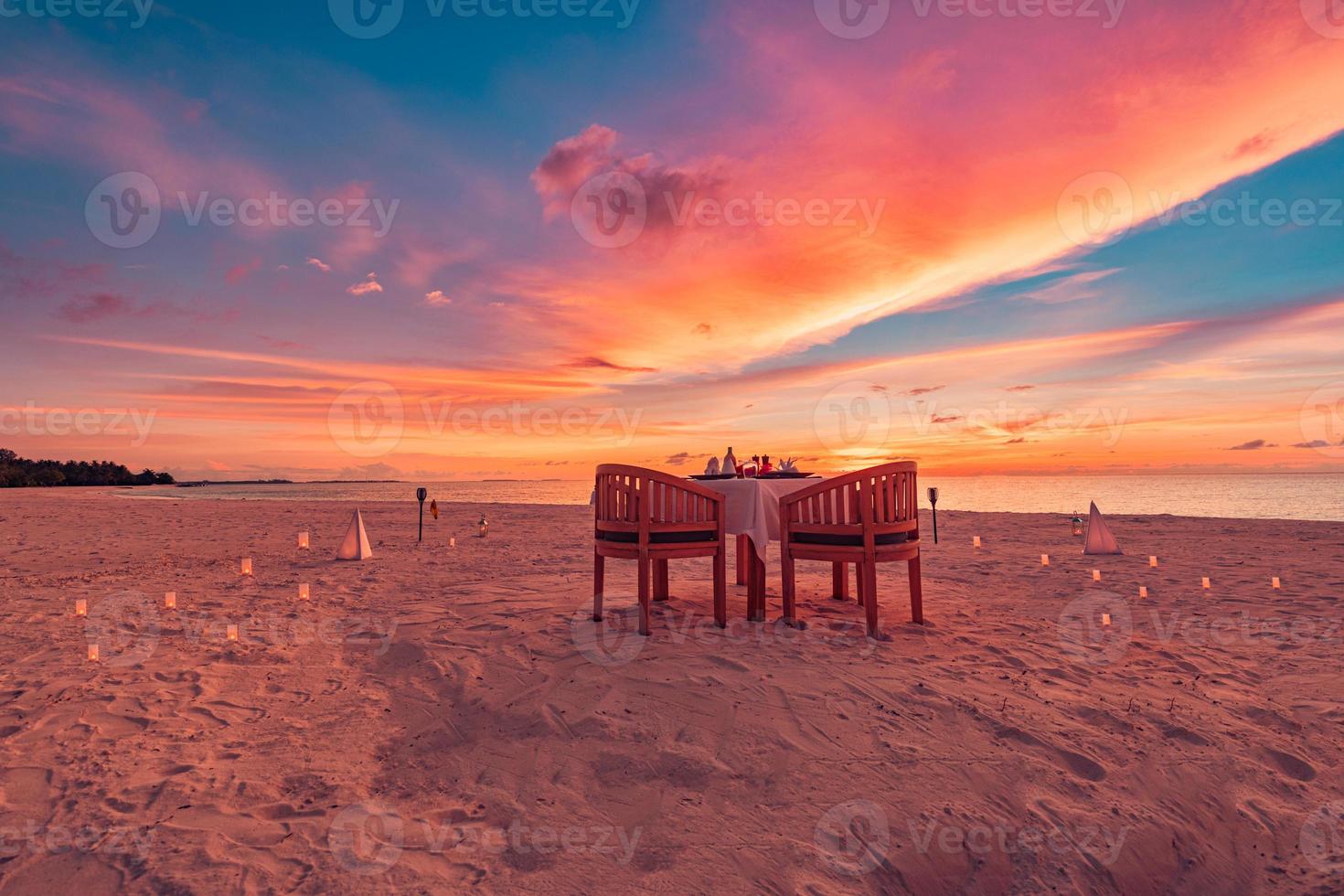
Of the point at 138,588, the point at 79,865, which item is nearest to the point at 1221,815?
the point at 79,865

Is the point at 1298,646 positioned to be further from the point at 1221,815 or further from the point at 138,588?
the point at 138,588

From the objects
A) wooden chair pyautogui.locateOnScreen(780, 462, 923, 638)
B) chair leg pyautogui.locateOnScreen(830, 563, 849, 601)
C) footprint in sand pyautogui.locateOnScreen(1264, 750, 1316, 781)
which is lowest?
footprint in sand pyautogui.locateOnScreen(1264, 750, 1316, 781)

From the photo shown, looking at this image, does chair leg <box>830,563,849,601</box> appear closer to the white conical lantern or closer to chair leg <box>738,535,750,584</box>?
chair leg <box>738,535,750,584</box>

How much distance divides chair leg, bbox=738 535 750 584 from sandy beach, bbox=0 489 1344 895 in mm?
565

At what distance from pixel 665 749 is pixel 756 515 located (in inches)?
95.6

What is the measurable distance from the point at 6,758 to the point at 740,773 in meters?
3.26

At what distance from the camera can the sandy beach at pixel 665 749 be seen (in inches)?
93.5

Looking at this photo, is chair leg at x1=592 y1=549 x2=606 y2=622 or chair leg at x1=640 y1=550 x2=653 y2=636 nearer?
chair leg at x1=640 y1=550 x2=653 y2=636

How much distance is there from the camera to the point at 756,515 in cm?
523

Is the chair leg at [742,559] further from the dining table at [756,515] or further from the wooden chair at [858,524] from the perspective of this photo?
the wooden chair at [858,524]

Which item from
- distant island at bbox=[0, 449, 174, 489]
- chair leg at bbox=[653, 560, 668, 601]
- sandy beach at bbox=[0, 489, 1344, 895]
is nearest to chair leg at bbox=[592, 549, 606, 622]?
sandy beach at bbox=[0, 489, 1344, 895]

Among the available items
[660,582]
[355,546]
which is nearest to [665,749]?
[660,582]

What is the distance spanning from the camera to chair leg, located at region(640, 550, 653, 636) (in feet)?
15.5

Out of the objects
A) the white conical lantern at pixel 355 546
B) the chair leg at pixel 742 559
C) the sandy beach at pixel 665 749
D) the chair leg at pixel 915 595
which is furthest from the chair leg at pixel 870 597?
the white conical lantern at pixel 355 546
